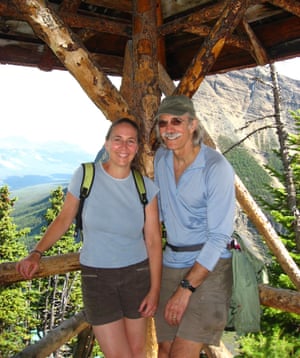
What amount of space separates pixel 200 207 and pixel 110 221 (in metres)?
0.55

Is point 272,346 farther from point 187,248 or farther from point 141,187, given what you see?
point 141,187

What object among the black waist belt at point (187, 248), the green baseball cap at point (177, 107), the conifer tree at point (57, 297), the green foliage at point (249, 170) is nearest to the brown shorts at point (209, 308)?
the black waist belt at point (187, 248)

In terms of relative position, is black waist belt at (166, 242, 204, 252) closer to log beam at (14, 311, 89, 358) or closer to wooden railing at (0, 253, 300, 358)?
wooden railing at (0, 253, 300, 358)

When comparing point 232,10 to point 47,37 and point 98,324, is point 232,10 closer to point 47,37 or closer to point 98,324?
point 47,37

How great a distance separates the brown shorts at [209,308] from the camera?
2357mm

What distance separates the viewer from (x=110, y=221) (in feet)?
7.95

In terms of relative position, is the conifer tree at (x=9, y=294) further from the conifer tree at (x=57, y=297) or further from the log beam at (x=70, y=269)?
the log beam at (x=70, y=269)

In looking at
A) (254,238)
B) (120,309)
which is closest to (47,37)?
(120,309)

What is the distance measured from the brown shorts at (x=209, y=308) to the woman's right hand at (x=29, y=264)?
0.96 m

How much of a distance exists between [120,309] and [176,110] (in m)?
1.29

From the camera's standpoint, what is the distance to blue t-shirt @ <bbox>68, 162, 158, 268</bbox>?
2424 mm

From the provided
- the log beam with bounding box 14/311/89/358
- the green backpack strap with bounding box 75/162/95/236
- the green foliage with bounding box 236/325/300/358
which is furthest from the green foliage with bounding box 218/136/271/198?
the green backpack strap with bounding box 75/162/95/236

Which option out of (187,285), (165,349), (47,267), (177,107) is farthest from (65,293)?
(177,107)

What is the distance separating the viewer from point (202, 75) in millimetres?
3270
